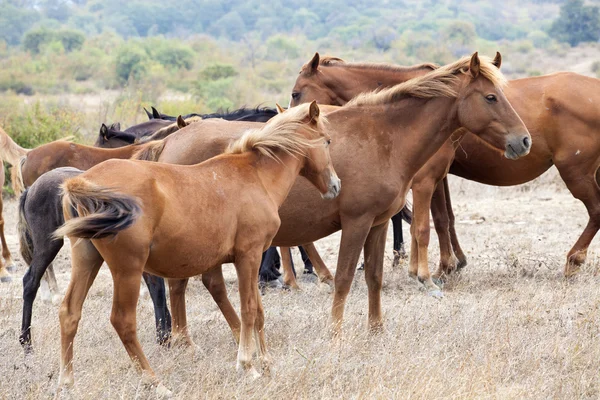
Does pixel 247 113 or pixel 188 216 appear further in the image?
pixel 247 113

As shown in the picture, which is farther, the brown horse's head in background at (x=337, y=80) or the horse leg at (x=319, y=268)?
the horse leg at (x=319, y=268)

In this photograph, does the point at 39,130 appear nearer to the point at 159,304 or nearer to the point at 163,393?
the point at 159,304

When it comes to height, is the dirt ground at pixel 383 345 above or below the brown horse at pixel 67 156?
below

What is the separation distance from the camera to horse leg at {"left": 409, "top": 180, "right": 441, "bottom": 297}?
26.0 ft

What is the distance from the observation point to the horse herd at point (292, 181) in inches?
182

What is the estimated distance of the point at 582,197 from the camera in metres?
8.45

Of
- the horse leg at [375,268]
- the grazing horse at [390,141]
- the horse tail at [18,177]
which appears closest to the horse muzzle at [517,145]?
the grazing horse at [390,141]

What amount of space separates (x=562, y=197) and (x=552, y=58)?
41556 millimetres

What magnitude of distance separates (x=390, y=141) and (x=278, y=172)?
3.83 feet

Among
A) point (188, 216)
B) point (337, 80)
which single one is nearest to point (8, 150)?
point (337, 80)

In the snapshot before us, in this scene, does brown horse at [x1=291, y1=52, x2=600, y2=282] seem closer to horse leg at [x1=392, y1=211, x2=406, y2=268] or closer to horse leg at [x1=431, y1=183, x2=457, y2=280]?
horse leg at [x1=431, y1=183, x2=457, y2=280]

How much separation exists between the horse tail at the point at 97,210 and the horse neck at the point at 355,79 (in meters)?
3.75

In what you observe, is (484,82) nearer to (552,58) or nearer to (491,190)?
(491,190)

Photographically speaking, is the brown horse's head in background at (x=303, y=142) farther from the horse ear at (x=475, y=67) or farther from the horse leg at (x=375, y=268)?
the horse ear at (x=475, y=67)
